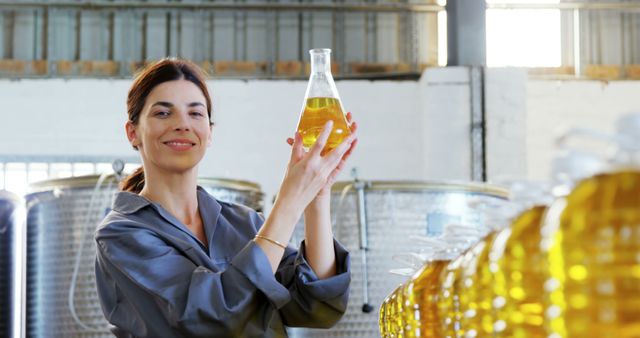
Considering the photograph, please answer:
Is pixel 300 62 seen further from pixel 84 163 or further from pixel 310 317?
pixel 310 317

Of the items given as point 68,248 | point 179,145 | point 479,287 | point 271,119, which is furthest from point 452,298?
point 271,119

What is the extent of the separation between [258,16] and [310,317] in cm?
573

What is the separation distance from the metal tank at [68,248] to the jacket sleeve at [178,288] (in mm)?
2153

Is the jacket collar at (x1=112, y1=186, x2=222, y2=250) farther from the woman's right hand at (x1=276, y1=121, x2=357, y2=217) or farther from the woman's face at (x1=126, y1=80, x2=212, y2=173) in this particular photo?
the woman's right hand at (x1=276, y1=121, x2=357, y2=217)

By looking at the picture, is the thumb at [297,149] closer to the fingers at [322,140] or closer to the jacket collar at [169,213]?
the fingers at [322,140]

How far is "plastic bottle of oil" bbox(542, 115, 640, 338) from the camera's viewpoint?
415 millimetres

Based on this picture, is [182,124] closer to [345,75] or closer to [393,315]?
[393,315]

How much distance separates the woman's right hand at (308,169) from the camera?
50.6 inches

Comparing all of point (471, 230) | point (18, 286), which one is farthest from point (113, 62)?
point (471, 230)

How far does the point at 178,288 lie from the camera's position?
4.89ft

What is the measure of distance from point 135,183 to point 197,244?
0.94 ft

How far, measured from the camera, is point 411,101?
6730 mm

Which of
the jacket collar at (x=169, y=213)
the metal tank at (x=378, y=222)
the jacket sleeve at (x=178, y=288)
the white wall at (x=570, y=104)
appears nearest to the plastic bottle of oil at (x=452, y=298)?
the jacket sleeve at (x=178, y=288)

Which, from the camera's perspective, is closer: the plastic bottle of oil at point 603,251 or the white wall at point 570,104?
the plastic bottle of oil at point 603,251
